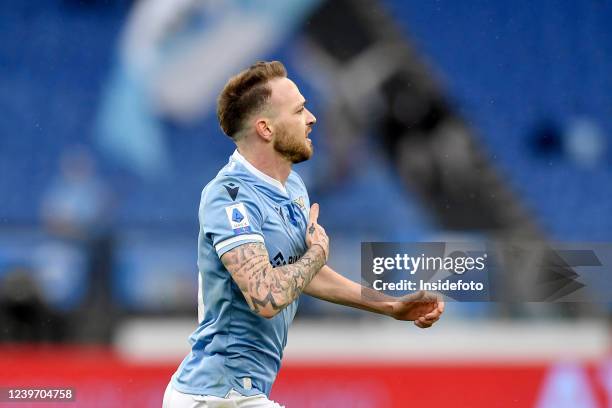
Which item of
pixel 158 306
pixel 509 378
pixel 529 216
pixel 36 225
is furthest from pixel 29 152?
pixel 509 378

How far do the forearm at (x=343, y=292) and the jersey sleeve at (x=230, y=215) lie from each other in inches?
18.1

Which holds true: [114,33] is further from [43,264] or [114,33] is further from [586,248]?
[586,248]

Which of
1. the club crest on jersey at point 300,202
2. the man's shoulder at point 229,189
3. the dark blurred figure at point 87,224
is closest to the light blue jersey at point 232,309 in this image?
the man's shoulder at point 229,189

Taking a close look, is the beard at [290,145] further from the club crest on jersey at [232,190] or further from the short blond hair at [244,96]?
the club crest on jersey at [232,190]

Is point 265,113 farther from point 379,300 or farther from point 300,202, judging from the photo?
point 379,300

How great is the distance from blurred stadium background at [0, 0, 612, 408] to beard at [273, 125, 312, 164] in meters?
4.36

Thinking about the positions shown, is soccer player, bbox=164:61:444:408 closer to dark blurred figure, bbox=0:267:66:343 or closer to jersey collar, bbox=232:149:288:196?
jersey collar, bbox=232:149:288:196

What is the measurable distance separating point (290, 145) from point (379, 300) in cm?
56

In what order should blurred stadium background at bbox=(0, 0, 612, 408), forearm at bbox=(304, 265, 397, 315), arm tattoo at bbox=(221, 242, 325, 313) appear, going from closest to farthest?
arm tattoo at bbox=(221, 242, 325, 313) → forearm at bbox=(304, 265, 397, 315) → blurred stadium background at bbox=(0, 0, 612, 408)

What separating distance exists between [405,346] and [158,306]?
188 centimetres

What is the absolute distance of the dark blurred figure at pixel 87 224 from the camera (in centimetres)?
648

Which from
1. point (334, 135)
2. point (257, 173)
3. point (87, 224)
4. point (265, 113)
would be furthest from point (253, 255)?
point (334, 135)

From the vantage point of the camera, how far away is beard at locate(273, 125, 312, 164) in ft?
9.04

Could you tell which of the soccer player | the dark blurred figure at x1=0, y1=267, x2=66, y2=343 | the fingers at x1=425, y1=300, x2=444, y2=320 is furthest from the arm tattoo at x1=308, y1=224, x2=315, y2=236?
the dark blurred figure at x1=0, y1=267, x2=66, y2=343
